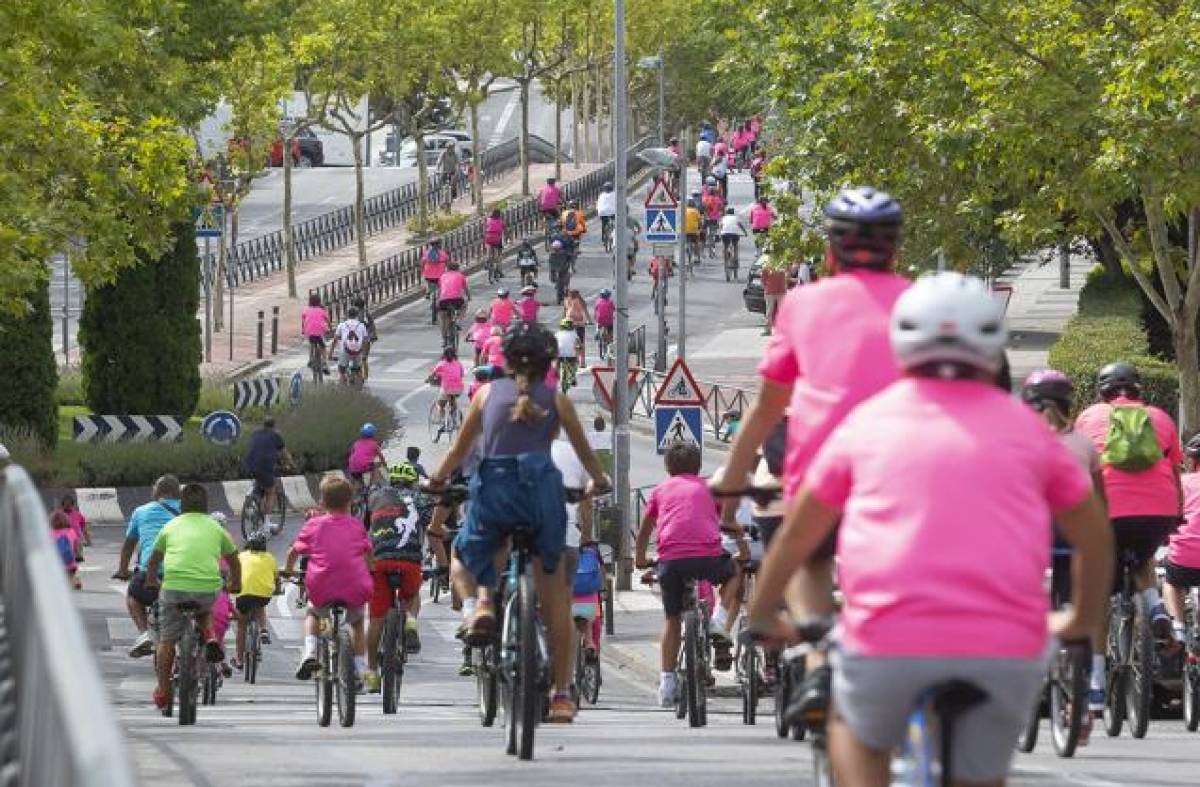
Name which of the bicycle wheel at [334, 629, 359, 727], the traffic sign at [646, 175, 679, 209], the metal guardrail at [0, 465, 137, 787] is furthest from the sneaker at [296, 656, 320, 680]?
the traffic sign at [646, 175, 679, 209]

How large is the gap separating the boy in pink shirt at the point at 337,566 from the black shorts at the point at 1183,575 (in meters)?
4.38

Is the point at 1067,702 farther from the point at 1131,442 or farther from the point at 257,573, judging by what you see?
the point at 257,573

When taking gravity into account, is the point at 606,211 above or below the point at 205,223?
above

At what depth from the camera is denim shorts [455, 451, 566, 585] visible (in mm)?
12969

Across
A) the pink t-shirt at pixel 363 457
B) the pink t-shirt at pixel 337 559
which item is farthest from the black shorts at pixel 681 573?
the pink t-shirt at pixel 363 457

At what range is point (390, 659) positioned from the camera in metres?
19.3

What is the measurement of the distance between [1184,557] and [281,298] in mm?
50791

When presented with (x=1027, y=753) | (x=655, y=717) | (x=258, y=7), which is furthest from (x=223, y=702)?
(x=258, y=7)

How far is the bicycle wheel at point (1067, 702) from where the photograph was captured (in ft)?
45.7

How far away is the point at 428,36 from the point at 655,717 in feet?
186

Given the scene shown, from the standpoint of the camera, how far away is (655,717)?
63.5ft

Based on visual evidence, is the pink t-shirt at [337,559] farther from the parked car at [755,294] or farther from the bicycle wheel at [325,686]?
the parked car at [755,294]

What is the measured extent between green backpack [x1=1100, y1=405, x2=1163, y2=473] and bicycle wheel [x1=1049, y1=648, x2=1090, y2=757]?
5.24ft

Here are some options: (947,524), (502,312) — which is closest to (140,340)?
(502,312)
